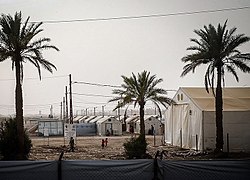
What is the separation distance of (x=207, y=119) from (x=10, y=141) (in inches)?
675

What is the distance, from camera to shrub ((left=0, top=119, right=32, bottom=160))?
29234mm

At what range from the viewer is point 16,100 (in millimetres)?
30391

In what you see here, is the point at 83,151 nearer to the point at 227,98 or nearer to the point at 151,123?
the point at 227,98

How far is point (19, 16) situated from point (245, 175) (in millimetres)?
24686

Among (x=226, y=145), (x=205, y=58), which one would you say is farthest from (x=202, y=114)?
(x=205, y=58)

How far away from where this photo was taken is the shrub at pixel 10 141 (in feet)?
95.9

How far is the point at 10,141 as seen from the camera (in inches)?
1171

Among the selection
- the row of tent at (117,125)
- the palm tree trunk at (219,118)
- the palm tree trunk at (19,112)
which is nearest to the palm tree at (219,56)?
the palm tree trunk at (219,118)

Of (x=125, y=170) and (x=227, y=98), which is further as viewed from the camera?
(x=227, y=98)

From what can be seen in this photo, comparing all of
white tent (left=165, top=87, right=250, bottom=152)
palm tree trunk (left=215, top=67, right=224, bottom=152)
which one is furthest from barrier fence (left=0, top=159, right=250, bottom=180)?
white tent (left=165, top=87, right=250, bottom=152)

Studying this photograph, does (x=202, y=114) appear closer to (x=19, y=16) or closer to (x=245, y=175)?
(x=19, y=16)

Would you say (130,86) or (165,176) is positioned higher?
(130,86)

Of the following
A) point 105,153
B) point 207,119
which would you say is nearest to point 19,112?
point 105,153

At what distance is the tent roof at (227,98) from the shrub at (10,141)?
16.6 meters
